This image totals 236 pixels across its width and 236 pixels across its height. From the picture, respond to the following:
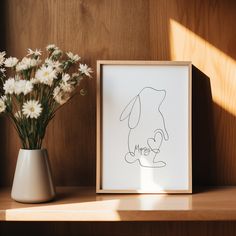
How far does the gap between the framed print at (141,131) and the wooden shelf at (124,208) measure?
0.21 ft

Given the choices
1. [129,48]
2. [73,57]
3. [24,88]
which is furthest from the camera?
[129,48]

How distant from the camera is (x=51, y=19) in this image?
4.32ft

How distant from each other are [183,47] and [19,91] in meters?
0.57

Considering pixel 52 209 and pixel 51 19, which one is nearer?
pixel 52 209

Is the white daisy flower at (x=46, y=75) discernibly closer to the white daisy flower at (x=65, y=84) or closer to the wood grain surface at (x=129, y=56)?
the white daisy flower at (x=65, y=84)

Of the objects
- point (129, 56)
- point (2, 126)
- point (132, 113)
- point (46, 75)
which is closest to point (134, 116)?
point (132, 113)

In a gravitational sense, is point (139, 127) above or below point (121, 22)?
below

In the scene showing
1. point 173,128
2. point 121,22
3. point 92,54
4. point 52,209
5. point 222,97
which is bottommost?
point 52,209

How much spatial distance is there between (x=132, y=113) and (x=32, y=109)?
33cm

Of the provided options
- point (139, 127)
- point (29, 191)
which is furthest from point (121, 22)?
point (29, 191)

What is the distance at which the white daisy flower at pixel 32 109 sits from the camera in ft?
3.52

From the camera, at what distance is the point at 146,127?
1260mm

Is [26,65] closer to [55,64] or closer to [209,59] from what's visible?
Answer: [55,64]

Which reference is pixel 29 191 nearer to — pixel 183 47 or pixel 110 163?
pixel 110 163
